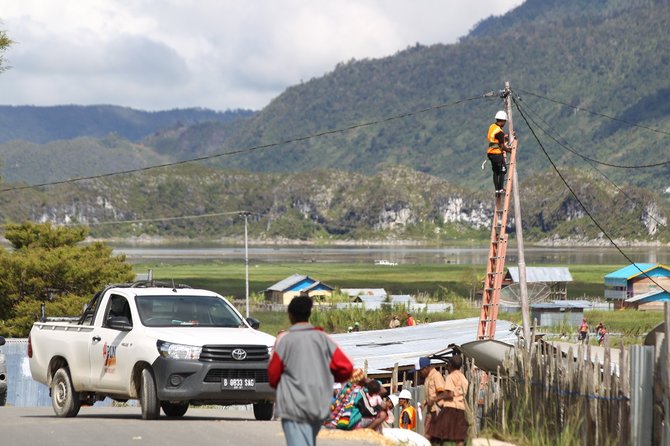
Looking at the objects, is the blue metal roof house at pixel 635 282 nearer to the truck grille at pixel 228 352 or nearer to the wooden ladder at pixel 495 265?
the wooden ladder at pixel 495 265

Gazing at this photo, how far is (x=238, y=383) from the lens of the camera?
51.4 ft

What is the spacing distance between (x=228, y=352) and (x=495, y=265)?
36.5 feet

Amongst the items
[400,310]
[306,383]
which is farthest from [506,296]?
[306,383]

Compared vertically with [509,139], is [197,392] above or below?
below

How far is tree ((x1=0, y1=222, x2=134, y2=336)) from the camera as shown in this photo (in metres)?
51.5

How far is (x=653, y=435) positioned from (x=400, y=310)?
5924 centimetres

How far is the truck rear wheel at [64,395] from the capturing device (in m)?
17.8

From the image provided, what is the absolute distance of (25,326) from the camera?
168 ft

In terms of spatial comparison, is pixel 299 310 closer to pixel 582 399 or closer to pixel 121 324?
pixel 582 399

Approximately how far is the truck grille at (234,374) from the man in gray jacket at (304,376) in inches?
223

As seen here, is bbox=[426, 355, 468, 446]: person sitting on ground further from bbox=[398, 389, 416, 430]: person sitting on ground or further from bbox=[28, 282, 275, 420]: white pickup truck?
bbox=[398, 389, 416, 430]: person sitting on ground

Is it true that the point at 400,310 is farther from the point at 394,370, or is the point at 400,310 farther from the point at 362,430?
the point at 362,430

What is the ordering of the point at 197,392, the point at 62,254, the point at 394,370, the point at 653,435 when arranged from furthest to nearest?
the point at 62,254 < the point at 394,370 < the point at 197,392 < the point at 653,435

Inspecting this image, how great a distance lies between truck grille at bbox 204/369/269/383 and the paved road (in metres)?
0.59
